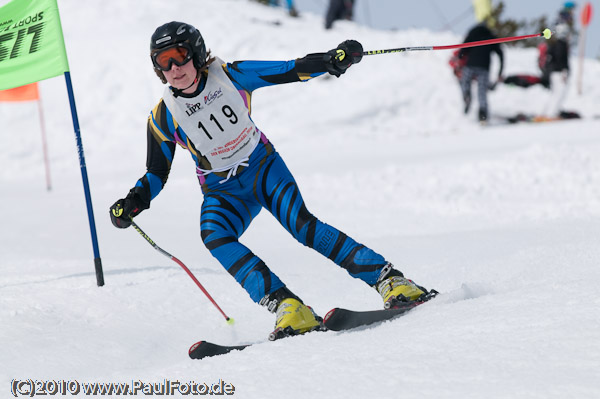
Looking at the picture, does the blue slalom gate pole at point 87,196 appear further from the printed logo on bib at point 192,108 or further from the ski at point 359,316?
the ski at point 359,316

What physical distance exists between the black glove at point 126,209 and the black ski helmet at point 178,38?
33.9 inches

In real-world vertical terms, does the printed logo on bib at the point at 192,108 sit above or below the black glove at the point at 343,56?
below

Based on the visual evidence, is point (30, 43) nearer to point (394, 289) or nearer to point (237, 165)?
point (237, 165)

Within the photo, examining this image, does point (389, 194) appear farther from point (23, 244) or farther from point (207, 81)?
point (207, 81)

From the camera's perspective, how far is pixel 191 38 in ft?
10.6

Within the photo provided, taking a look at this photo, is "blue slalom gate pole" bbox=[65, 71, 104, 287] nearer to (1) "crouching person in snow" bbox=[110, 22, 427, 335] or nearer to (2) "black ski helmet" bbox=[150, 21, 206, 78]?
(1) "crouching person in snow" bbox=[110, 22, 427, 335]

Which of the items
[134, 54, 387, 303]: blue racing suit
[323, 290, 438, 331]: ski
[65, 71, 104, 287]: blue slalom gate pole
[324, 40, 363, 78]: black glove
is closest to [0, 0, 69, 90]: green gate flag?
[65, 71, 104, 287]: blue slalom gate pole

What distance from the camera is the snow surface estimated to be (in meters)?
2.20

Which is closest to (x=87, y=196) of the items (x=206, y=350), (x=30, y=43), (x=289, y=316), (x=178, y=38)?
(x=30, y=43)

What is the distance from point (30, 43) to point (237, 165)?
95.7 inches

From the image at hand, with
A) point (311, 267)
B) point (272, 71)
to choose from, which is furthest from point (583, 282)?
point (311, 267)

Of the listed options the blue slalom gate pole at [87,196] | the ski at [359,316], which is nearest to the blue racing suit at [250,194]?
the ski at [359,316]

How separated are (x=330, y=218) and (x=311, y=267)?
2247 mm

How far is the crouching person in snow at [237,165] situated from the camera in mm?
3105
